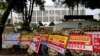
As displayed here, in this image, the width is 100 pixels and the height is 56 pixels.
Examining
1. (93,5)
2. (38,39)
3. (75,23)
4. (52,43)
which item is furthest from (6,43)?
(75,23)

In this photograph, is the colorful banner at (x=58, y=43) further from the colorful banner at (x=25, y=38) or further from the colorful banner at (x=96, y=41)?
the colorful banner at (x=25, y=38)

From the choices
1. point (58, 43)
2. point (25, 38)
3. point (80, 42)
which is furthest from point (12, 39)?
point (80, 42)

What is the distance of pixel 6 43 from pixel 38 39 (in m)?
8.62

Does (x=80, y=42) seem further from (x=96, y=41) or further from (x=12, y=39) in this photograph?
(x=12, y=39)

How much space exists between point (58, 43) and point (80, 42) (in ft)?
4.49

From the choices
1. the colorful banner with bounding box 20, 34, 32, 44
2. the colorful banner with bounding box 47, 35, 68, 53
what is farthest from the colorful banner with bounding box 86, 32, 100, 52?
the colorful banner with bounding box 20, 34, 32, 44

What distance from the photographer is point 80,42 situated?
11.4 meters

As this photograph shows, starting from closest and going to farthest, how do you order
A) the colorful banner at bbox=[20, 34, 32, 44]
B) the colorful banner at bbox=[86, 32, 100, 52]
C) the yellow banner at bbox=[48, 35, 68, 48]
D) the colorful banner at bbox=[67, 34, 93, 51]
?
the colorful banner at bbox=[86, 32, 100, 52] < the colorful banner at bbox=[67, 34, 93, 51] < the yellow banner at bbox=[48, 35, 68, 48] < the colorful banner at bbox=[20, 34, 32, 44]

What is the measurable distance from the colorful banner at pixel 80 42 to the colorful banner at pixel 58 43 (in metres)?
0.22

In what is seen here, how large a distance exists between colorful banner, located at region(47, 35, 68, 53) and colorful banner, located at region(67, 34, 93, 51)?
22cm

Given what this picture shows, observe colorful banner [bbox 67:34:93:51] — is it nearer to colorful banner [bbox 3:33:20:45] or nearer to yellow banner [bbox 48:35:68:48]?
yellow banner [bbox 48:35:68:48]

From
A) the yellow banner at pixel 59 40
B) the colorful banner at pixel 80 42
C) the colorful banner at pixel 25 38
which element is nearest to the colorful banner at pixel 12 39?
the colorful banner at pixel 25 38

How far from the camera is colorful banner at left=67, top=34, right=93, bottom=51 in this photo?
1100cm

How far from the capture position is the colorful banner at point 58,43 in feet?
39.1
